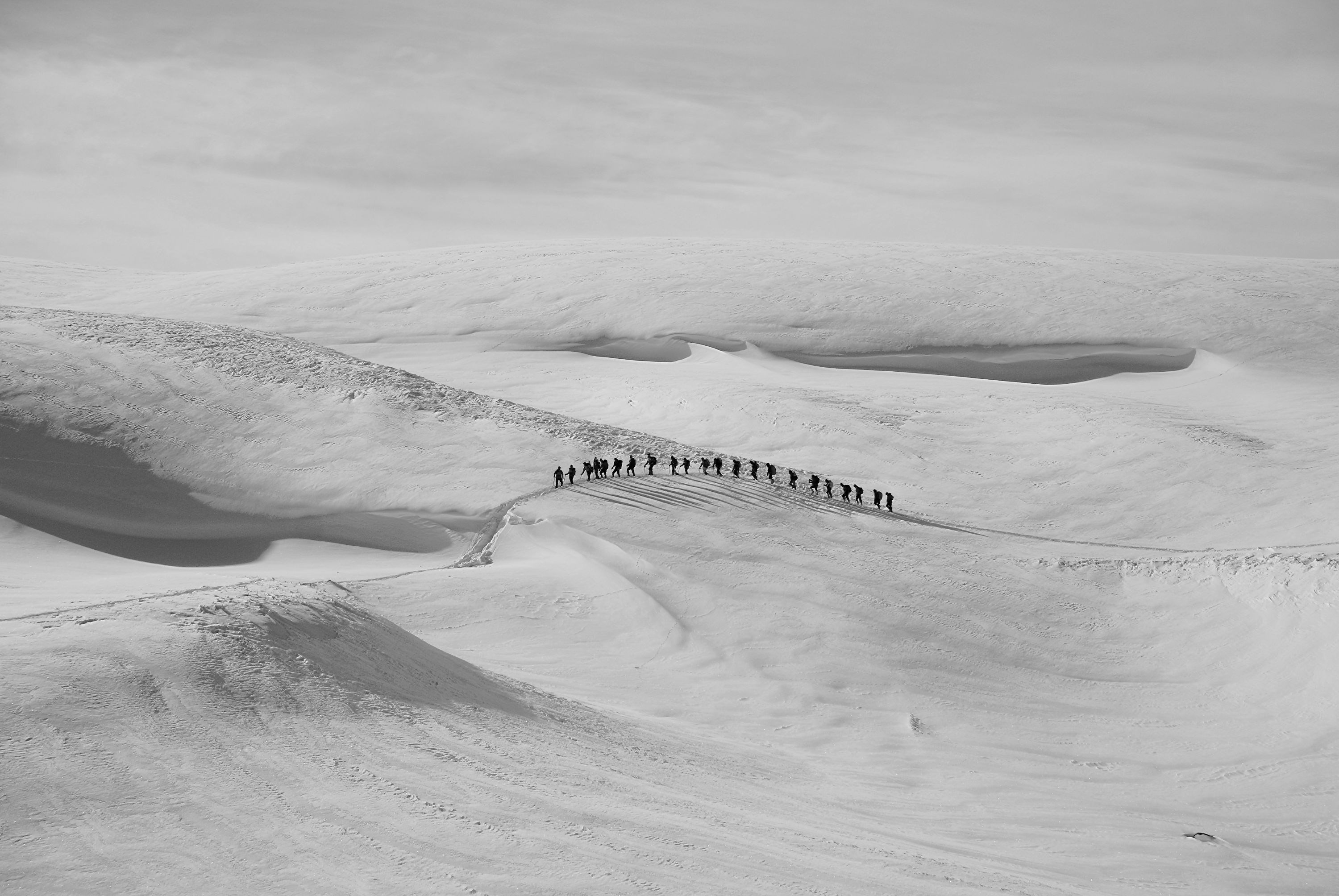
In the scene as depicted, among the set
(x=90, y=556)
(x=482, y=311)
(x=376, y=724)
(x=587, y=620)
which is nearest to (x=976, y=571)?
(x=587, y=620)

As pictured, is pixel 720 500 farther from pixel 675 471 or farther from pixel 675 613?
pixel 675 613

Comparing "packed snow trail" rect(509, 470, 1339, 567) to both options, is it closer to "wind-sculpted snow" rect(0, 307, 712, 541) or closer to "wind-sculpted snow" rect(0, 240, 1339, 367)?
"wind-sculpted snow" rect(0, 307, 712, 541)

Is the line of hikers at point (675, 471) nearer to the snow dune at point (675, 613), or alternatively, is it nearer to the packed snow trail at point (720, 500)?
the packed snow trail at point (720, 500)

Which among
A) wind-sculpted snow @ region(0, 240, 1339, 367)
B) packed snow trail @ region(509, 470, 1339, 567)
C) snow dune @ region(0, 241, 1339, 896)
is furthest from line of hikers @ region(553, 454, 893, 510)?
wind-sculpted snow @ region(0, 240, 1339, 367)

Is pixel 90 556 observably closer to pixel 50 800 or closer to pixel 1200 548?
pixel 50 800

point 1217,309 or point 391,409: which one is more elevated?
point 1217,309

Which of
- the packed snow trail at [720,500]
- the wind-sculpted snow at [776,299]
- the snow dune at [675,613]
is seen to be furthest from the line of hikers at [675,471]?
the wind-sculpted snow at [776,299]
